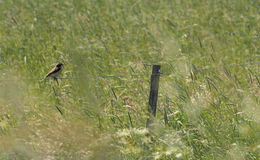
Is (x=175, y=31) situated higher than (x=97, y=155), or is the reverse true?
(x=175, y=31)

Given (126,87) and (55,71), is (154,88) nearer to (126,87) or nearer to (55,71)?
(126,87)

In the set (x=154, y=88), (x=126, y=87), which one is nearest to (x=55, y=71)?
(x=126, y=87)

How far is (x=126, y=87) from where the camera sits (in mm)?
5523

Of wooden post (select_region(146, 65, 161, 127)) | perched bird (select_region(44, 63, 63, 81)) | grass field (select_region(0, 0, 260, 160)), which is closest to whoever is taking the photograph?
grass field (select_region(0, 0, 260, 160))

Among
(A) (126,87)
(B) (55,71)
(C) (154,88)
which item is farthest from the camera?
(B) (55,71)

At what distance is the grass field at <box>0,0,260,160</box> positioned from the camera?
4.79 metres

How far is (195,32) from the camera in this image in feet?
33.6

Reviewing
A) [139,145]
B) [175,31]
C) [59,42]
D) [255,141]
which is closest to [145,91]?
[139,145]

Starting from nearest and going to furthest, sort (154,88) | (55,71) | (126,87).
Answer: (154,88) < (126,87) < (55,71)

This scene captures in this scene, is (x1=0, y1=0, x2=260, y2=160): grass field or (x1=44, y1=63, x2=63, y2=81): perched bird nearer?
(x1=0, y1=0, x2=260, y2=160): grass field

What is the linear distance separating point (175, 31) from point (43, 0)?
4.24 metres

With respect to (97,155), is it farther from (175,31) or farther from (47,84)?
(175,31)

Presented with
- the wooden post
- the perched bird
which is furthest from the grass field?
the perched bird

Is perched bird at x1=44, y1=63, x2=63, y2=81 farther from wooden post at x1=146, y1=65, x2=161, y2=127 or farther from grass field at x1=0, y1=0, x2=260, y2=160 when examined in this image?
wooden post at x1=146, y1=65, x2=161, y2=127
